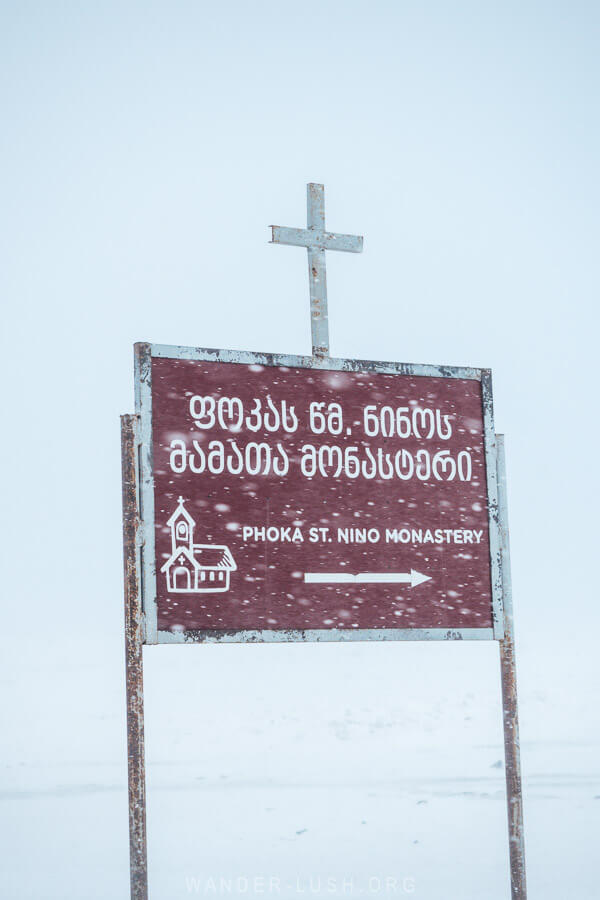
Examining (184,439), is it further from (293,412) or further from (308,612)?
(308,612)

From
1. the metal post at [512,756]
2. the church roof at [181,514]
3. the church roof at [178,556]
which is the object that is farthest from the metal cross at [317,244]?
the metal post at [512,756]

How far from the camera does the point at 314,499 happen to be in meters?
8.68

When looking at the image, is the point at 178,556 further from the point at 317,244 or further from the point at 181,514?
the point at 317,244

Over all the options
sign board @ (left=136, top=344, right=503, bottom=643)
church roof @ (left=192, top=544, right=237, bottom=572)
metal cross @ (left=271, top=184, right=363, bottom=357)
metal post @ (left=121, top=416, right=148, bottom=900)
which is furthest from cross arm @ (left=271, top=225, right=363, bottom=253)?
church roof @ (left=192, top=544, right=237, bottom=572)

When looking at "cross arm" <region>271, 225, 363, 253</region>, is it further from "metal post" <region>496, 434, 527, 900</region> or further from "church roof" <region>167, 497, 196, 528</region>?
"metal post" <region>496, 434, 527, 900</region>

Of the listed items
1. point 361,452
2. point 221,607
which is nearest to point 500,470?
point 361,452

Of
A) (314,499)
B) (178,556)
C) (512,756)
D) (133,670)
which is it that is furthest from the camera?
(512,756)

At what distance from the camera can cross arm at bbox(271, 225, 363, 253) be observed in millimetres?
9190

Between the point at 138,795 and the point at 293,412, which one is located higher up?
the point at 293,412

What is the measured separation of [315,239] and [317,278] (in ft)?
1.03

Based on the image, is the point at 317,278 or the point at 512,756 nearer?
the point at 512,756

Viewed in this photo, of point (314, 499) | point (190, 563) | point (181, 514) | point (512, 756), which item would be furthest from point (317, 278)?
point (512, 756)

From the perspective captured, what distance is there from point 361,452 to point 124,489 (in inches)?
71.3

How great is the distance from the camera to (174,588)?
8.09m
